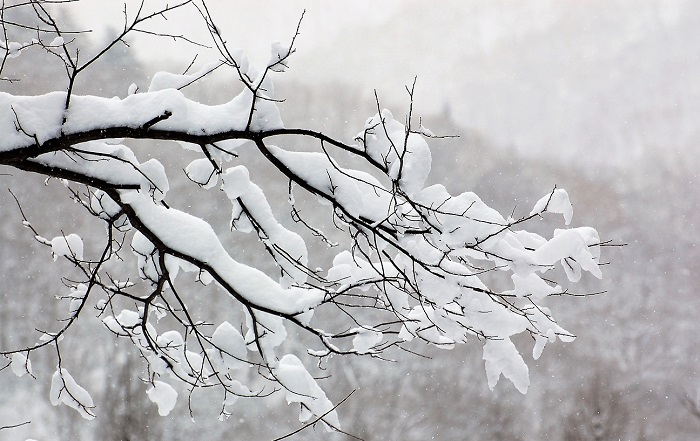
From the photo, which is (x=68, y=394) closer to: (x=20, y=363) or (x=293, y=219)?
(x=20, y=363)

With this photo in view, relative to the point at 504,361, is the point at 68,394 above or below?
above

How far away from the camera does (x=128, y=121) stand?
1.98 meters

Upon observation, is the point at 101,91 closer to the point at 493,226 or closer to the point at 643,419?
the point at 493,226

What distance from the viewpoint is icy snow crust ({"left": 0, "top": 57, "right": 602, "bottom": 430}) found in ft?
6.35

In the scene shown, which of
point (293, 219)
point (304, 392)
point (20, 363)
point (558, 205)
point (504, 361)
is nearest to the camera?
point (558, 205)

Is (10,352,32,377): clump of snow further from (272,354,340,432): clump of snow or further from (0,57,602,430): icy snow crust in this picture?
(272,354,340,432): clump of snow

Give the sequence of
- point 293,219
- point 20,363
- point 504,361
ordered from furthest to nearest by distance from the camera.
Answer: point 20,363
point 293,219
point 504,361

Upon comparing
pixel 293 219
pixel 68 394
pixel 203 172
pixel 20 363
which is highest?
pixel 203 172

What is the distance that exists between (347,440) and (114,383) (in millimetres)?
5154

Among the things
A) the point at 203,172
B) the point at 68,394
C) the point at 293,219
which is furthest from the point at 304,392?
the point at 68,394

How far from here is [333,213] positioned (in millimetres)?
2236

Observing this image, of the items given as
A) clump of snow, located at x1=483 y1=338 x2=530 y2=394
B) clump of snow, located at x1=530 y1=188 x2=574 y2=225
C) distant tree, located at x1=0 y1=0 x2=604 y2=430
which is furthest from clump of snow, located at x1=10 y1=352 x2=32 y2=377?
clump of snow, located at x1=530 y1=188 x2=574 y2=225

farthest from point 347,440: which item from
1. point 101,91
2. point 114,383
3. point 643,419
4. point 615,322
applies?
point 101,91

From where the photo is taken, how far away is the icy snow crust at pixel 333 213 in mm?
1937
